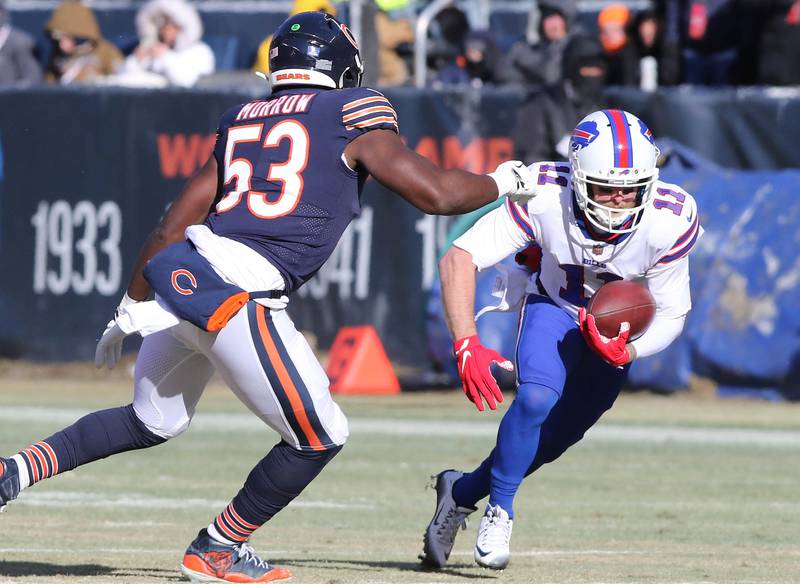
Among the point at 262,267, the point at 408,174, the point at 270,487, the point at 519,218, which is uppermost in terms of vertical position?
the point at 408,174

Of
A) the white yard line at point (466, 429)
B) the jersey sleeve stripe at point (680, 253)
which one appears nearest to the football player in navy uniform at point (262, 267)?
the jersey sleeve stripe at point (680, 253)

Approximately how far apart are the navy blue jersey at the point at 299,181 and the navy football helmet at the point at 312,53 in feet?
0.57

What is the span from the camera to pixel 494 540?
575 cm

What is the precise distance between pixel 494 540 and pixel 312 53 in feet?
5.79

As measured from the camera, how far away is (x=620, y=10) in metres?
15.0

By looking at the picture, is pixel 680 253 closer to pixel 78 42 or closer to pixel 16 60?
pixel 16 60

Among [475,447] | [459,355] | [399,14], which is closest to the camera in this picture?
[459,355]

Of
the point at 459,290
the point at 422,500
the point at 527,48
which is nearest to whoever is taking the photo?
the point at 459,290

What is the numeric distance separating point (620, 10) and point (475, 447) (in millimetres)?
6026

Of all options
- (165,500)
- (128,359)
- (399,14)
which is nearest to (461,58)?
(399,14)

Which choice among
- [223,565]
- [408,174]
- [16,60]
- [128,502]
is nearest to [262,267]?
[408,174]

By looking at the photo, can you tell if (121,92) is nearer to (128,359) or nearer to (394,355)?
(128,359)

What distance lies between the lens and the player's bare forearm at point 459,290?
5941 mm

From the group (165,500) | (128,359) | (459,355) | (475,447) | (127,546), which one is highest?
(459,355)
